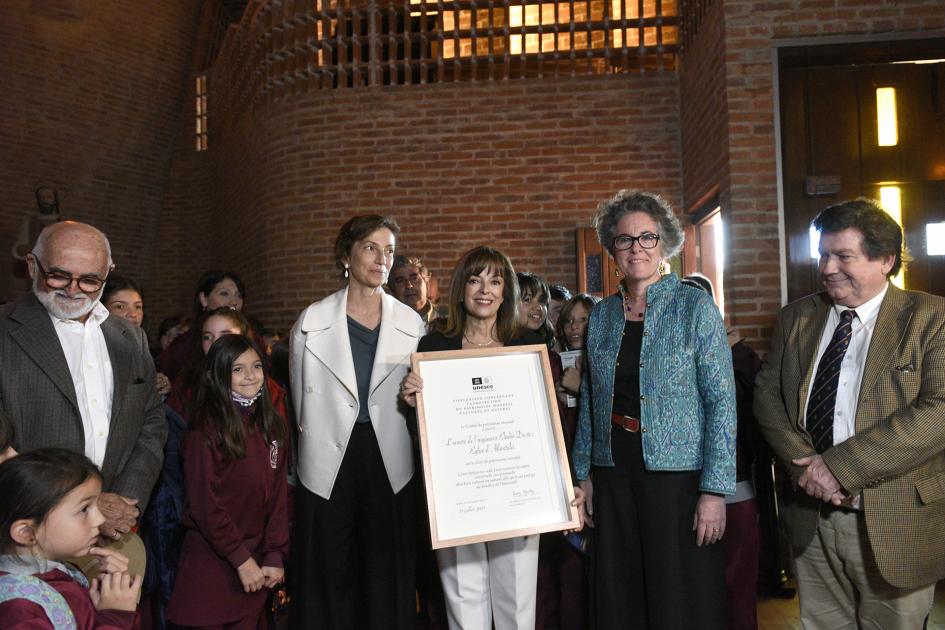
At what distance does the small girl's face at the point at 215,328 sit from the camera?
11.6 ft

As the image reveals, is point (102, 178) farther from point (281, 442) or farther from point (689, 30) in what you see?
point (281, 442)

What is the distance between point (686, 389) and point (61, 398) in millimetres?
2117

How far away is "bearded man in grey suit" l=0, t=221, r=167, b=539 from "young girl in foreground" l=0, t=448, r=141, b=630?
0.61m

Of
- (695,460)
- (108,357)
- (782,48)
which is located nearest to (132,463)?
(108,357)

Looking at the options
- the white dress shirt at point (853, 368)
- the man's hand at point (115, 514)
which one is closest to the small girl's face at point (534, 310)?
the white dress shirt at point (853, 368)

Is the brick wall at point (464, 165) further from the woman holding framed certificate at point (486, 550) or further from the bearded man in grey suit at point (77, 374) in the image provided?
the bearded man in grey suit at point (77, 374)

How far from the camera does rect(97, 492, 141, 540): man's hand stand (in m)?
2.62

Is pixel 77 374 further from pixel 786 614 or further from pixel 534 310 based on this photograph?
Answer: pixel 786 614

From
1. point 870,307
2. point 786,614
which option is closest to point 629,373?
point 870,307

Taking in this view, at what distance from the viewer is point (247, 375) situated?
304 centimetres

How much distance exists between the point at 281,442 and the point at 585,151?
4.80 m

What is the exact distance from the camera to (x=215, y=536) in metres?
2.84

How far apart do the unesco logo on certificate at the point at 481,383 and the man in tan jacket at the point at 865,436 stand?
1.04m

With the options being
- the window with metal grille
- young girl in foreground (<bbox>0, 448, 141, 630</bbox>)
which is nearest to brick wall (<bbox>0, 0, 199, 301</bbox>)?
the window with metal grille
